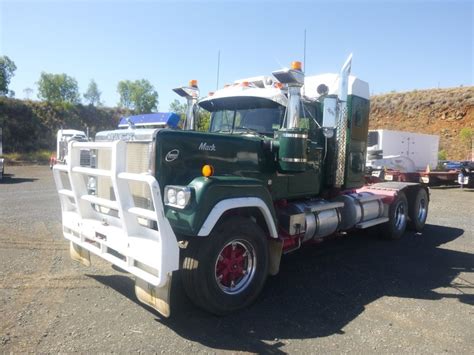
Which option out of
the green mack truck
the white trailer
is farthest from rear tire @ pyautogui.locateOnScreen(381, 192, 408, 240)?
the white trailer

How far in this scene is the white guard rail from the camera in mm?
3689

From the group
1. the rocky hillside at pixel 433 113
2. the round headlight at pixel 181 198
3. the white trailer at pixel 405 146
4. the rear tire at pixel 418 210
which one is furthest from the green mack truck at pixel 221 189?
the rocky hillside at pixel 433 113

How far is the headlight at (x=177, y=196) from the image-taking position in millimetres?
3706

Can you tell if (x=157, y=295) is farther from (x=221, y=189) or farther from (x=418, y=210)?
(x=418, y=210)

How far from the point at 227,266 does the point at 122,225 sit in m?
1.16

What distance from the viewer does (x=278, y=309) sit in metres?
4.40

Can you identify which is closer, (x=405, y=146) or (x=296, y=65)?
(x=296, y=65)

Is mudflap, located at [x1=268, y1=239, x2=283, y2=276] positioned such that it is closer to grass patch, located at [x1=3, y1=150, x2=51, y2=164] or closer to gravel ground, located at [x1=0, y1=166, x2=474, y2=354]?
gravel ground, located at [x1=0, y1=166, x2=474, y2=354]

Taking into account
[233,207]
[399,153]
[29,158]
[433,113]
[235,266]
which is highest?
[433,113]

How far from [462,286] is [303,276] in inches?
79.8

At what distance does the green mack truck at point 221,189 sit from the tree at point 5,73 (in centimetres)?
5444

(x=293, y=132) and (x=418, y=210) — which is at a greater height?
(x=293, y=132)

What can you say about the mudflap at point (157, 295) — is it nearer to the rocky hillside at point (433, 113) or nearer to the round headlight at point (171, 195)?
the round headlight at point (171, 195)

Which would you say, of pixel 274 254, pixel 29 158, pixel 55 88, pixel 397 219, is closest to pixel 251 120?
pixel 274 254
